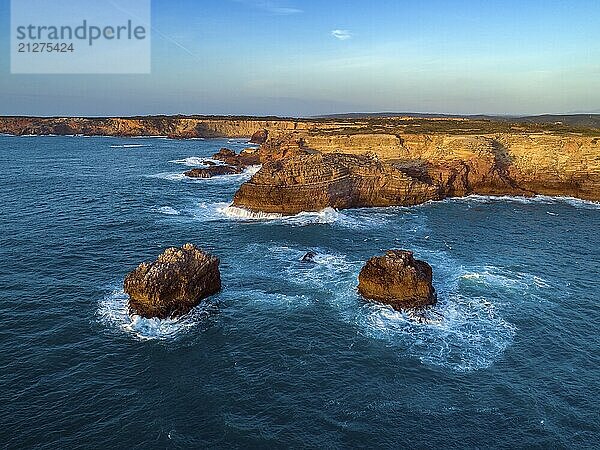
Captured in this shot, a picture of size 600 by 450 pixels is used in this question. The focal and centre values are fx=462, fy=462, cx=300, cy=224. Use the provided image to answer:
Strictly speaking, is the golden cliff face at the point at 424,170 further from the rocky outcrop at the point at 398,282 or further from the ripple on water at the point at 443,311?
the rocky outcrop at the point at 398,282

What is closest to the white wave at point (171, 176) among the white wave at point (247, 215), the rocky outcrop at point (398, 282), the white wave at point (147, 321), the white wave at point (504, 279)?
the white wave at point (247, 215)

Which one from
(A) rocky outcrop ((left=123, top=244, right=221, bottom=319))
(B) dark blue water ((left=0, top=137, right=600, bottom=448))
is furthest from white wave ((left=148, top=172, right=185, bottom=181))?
(A) rocky outcrop ((left=123, top=244, right=221, bottom=319))

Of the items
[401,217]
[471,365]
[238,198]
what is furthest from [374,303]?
[238,198]

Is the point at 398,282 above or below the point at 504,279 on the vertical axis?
above

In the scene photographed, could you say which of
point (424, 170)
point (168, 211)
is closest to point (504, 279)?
point (424, 170)

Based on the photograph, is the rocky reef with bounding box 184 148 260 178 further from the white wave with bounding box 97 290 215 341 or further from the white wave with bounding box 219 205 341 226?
the white wave with bounding box 97 290 215 341

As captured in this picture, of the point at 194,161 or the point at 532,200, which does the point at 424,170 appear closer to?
the point at 532,200

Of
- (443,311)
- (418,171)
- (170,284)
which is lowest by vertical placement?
(443,311)
